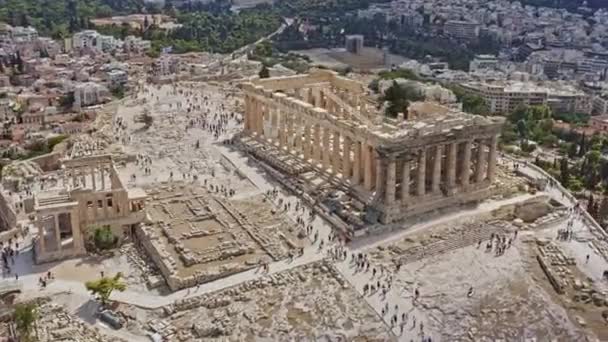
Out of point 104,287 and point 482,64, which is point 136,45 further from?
point 104,287

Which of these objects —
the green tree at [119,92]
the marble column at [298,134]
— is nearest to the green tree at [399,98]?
the marble column at [298,134]

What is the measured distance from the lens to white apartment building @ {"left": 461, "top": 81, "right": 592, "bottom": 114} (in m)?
90.8

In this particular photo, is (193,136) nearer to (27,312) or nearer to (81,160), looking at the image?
(81,160)

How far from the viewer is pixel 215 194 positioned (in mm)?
51125

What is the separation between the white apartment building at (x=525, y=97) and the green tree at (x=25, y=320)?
6806 cm

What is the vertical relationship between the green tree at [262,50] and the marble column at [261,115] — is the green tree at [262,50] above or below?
below

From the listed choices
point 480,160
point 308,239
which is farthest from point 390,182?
point 480,160

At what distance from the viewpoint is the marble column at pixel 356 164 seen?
49.4 metres

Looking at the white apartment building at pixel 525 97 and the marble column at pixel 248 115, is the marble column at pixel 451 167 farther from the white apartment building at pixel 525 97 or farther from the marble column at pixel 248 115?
the white apartment building at pixel 525 97

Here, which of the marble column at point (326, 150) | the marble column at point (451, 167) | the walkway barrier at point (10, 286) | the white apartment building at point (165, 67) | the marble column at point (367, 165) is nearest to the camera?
the walkway barrier at point (10, 286)

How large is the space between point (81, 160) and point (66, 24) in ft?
308

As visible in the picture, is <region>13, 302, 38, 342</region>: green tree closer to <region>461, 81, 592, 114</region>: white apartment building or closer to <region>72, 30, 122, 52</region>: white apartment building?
<region>461, 81, 592, 114</region>: white apartment building

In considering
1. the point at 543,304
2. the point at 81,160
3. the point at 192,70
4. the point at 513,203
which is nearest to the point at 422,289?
the point at 543,304

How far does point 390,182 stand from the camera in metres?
46.0
